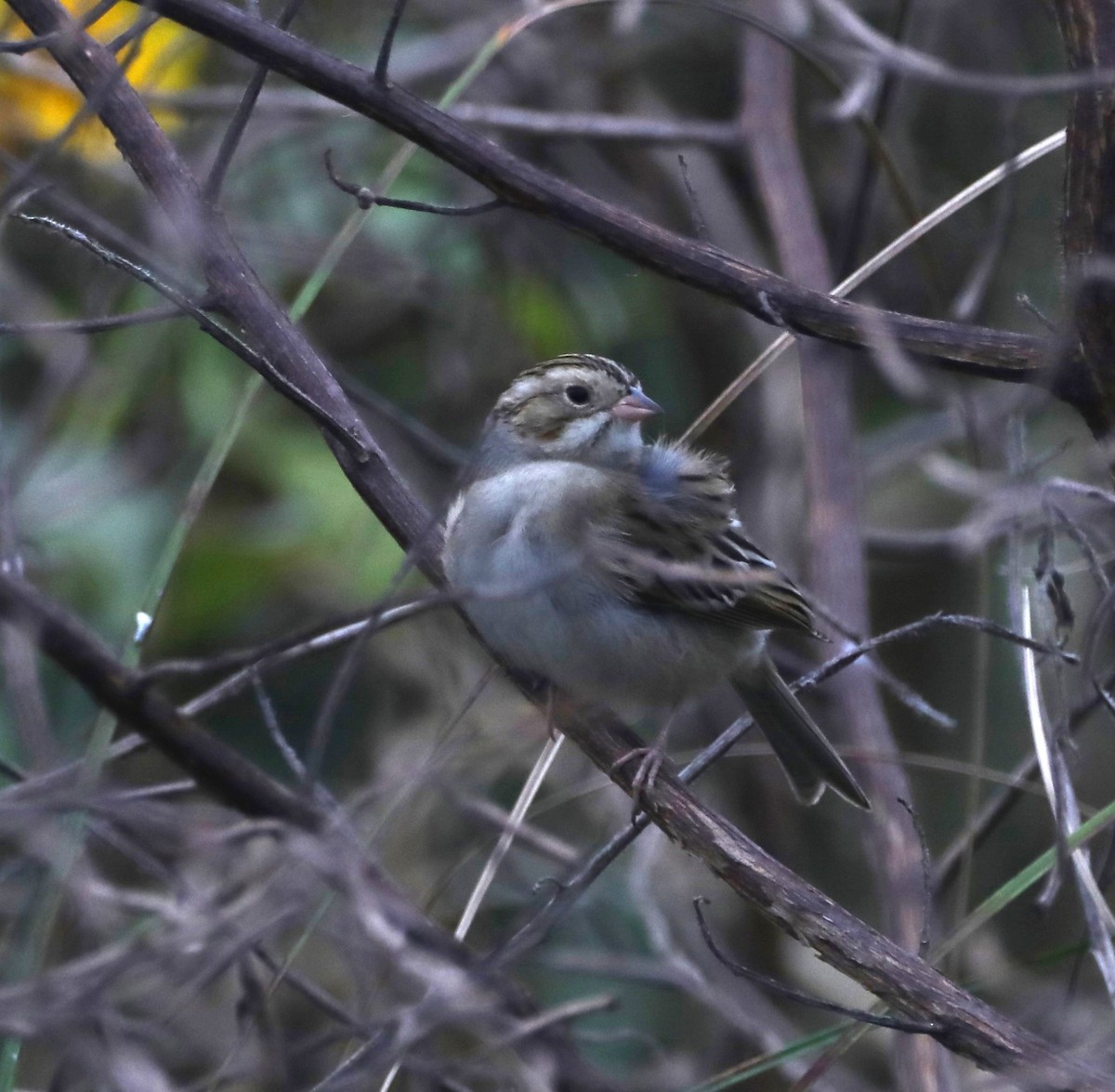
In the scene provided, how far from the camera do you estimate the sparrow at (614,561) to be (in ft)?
9.11

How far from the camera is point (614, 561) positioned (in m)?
2.83

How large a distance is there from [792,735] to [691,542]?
0.53 metres

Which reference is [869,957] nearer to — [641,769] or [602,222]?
[641,769]

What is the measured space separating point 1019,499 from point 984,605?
943 mm

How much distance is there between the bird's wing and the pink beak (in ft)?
0.31

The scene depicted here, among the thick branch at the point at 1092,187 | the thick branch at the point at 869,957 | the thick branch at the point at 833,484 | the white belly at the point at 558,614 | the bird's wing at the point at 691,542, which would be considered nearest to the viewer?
the thick branch at the point at 869,957

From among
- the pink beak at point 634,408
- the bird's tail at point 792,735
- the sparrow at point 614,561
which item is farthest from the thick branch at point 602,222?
the bird's tail at point 792,735

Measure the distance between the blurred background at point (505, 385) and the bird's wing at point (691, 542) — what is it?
1.92ft

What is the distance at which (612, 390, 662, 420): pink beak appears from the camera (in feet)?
10.7

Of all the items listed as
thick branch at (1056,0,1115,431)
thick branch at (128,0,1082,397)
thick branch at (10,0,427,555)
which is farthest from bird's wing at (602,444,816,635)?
thick branch at (1056,0,1115,431)

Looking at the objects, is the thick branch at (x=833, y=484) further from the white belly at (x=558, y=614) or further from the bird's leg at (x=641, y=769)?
the bird's leg at (x=641, y=769)

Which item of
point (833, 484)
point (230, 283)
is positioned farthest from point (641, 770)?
point (833, 484)

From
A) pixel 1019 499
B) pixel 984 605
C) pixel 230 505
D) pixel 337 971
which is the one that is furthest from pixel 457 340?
pixel 1019 499

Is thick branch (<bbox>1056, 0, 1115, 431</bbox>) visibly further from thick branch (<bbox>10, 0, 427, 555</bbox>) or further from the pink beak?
the pink beak
